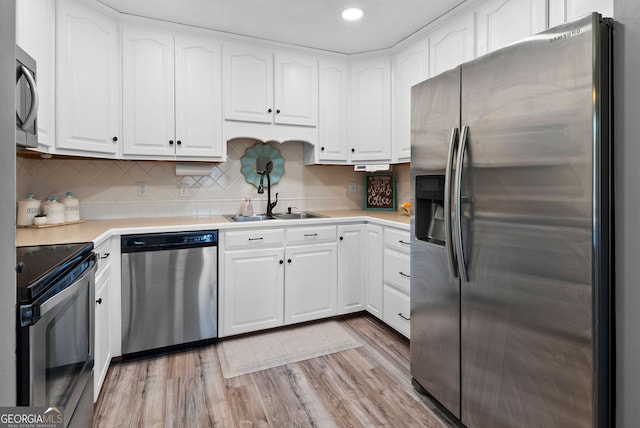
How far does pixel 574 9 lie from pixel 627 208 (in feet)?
3.88

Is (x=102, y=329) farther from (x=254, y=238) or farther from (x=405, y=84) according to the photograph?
(x=405, y=84)

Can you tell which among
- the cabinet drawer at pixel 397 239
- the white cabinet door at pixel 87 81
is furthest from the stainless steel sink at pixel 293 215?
the white cabinet door at pixel 87 81

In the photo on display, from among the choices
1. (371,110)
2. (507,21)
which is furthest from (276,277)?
(507,21)

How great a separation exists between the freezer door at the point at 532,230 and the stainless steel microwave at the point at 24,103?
1627 mm

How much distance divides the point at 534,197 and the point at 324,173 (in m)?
2.41

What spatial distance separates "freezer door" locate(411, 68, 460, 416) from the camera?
5.33ft

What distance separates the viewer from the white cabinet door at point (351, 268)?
2.92 metres

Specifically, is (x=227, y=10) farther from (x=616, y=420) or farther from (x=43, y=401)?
(x=616, y=420)

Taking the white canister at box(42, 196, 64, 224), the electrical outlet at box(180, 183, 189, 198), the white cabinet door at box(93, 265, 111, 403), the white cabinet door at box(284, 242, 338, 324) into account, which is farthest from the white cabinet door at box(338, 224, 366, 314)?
the white canister at box(42, 196, 64, 224)

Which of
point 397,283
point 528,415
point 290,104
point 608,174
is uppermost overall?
Answer: point 290,104

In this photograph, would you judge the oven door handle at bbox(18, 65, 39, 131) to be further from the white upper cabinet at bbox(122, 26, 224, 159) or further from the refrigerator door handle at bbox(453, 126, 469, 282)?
the refrigerator door handle at bbox(453, 126, 469, 282)

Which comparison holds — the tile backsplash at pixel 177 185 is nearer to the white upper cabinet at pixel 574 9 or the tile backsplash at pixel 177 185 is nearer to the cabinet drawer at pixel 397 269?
the cabinet drawer at pixel 397 269

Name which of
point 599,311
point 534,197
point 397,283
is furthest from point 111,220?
point 599,311

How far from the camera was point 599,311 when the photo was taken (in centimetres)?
110
